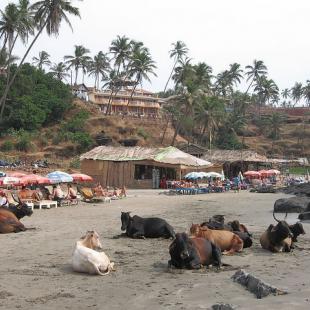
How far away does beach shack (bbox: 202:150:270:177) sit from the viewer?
60.6 meters

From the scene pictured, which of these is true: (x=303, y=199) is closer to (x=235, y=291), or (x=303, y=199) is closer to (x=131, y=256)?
(x=131, y=256)

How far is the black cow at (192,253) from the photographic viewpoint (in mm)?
9188

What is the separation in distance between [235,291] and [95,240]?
341cm

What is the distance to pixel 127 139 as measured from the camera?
7394 cm

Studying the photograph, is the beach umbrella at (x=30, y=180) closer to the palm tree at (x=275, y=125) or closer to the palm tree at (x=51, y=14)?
the palm tree at (x=51, y=14)

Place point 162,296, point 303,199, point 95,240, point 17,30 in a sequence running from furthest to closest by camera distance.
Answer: point 17,30 < point 303,199 < point 95,240 < point 162,296

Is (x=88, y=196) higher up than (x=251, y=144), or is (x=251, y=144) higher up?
(x=251, y=144)

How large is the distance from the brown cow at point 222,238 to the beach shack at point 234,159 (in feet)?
156

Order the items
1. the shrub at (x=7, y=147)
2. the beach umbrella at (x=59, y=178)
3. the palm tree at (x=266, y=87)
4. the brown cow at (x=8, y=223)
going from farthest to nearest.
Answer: the palm tree at (x=266, y=87) → the shrub at (x=7, y=147) → the beach umbrella at (x=59, y=178) → the brown cow at (x=8, y=223)

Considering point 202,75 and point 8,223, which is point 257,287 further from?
point 202,75

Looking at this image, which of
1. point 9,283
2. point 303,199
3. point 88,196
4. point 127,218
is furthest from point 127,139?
point 9,283

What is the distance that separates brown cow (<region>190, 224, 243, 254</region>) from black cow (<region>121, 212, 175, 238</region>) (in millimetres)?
2483

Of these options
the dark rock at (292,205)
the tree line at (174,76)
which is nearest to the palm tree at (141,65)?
the tree line at (174,76)

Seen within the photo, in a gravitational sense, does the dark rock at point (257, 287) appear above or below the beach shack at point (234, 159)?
below
